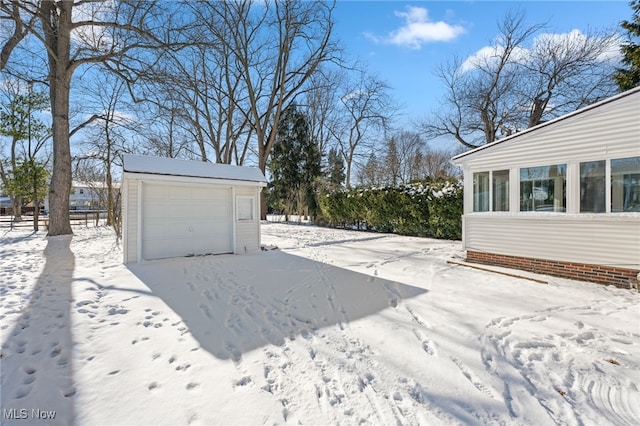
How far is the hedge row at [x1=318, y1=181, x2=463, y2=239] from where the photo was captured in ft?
35.8

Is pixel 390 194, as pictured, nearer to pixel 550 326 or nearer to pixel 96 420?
pixel 550 326

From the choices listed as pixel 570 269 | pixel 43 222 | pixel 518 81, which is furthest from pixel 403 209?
pixel 43 222

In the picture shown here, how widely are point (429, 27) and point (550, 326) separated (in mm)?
9656

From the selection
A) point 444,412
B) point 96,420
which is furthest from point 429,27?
point 96,420

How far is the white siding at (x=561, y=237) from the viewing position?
5.10 meters

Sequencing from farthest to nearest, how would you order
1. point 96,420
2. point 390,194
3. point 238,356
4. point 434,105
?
point 434,105 → point 390,194 → point 238,356 → point 96,420

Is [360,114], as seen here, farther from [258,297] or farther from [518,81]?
[258,297]

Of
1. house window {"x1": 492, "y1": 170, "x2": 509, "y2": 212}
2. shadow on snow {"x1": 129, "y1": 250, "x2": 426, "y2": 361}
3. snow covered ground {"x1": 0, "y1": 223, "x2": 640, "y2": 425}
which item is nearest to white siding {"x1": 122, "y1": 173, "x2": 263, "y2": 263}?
shadow on snow {"x1": 129, "y1": 250, "x2": 426, "y2": 361}

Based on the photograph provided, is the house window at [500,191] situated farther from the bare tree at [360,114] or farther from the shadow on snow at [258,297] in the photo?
the bare tree at [360,114]

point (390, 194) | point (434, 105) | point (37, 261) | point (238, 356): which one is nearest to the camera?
point (238, 356)

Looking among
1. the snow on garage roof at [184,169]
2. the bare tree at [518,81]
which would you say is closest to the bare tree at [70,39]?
the snow on garage roof at [184,169]

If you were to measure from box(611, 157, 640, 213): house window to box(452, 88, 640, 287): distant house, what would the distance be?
0.04 ft

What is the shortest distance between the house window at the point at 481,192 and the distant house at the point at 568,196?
0.08ft

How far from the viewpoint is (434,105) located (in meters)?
20.6
